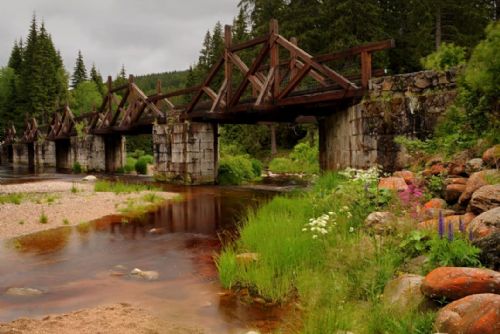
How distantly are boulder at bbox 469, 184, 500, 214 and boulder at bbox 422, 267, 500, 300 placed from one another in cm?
138

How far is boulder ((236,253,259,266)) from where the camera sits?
5.11 metres

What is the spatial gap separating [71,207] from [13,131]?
1920 inches

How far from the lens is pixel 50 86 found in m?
55.5

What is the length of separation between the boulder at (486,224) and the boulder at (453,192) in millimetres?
1410

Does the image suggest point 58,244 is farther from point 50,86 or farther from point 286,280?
point 50,86

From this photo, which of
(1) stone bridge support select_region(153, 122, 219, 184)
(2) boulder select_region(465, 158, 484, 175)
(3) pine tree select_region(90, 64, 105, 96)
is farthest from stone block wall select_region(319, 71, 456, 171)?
(3) pine tree select_region(90, 64, 105, 96)

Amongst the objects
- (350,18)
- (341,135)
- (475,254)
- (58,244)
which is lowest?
(58,244)

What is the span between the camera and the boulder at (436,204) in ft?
17.9

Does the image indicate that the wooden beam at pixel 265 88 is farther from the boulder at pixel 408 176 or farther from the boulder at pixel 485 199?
the boulder at pixel 485 199

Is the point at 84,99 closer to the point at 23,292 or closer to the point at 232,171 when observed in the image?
the point at 232,171

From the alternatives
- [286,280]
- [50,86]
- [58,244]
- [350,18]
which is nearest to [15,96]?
[50,86]

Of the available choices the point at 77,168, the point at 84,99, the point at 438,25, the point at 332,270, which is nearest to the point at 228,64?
the point at 332,270

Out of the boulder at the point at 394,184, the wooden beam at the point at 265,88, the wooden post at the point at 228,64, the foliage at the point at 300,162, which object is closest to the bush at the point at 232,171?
the wooden post at the point at 228,64

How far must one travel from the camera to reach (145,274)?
5.40m
